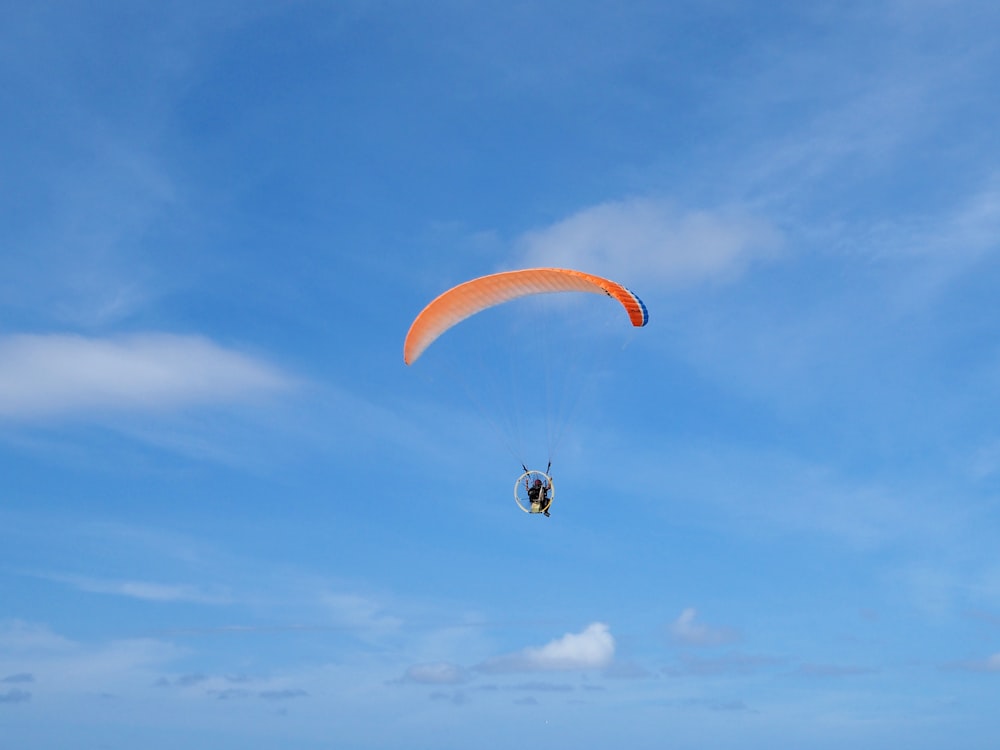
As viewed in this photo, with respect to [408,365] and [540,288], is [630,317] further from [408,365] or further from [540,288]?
[408,365]

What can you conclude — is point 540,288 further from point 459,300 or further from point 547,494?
point 547,494

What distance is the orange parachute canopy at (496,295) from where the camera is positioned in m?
67.2

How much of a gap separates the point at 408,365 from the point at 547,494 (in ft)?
29.5

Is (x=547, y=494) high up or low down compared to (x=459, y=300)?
down

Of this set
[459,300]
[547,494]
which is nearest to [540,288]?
[459,300]

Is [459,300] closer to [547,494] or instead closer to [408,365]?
[408,365]

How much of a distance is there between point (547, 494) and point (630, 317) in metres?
8.88

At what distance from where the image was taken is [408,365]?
235ft

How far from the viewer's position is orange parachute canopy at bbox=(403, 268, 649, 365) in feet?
221

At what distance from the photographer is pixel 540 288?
69125 mm

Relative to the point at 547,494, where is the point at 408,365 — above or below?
above

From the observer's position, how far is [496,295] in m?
69.9

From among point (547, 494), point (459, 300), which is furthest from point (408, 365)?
point (547, 494)

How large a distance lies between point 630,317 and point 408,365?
10879 mm
